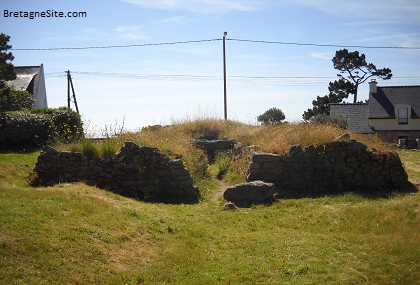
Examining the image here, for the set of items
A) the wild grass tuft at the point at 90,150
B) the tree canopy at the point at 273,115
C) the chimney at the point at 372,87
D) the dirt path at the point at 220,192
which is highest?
the chimney at the point at 372,87

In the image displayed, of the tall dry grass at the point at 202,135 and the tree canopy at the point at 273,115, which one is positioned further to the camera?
the tree canopy at the point at 273,115

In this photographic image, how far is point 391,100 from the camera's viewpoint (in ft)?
125

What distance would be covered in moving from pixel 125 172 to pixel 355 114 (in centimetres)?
2938

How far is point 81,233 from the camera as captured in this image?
7.82 metres

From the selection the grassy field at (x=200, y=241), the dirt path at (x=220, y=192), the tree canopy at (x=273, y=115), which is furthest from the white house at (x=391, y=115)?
the grassy field at (x=200, y=241)

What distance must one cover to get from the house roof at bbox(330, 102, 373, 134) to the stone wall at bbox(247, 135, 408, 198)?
2337cm

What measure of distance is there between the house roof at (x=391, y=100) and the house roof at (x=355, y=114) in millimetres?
894

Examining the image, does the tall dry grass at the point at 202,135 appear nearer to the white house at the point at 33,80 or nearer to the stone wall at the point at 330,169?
the stone wall at the point at 330,169

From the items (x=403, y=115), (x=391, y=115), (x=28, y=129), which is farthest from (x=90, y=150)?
(x=403, y=115)

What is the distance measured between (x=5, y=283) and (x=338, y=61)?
4860 cm

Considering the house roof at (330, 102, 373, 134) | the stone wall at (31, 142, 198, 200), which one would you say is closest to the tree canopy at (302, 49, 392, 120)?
the house roof at (330, 102, 373, 134)

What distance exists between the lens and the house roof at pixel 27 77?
1223 inches

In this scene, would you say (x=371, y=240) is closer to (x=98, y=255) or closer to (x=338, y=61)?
(x=98, y=255)

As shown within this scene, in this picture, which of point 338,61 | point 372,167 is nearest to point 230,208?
point 372,167
